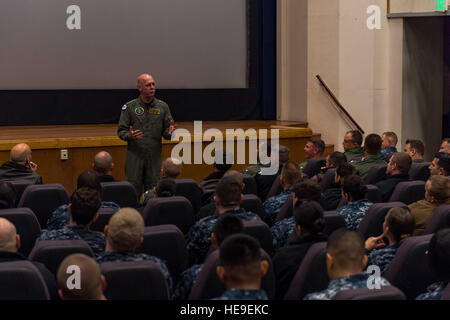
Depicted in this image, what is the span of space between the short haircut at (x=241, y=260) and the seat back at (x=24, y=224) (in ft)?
5.30

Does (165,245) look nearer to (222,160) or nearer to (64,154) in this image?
(222,160)

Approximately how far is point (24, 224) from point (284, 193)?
1.72m

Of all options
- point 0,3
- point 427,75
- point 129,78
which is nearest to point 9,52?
point 0,3

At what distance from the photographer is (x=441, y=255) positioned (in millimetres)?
2869

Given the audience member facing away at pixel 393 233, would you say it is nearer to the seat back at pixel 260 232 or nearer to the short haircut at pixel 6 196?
the seat back at pixel 260 232

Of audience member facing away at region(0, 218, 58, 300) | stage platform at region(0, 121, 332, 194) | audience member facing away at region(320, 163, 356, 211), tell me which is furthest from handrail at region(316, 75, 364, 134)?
audience member facing away at region(0, 218, 58, 300)

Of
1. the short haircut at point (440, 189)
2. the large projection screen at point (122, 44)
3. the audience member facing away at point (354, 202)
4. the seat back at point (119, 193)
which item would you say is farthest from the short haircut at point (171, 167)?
the large projection screen at point (122, 44)

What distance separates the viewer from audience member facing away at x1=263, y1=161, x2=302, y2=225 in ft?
15.0

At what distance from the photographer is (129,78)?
368 inches

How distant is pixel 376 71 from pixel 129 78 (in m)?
3.28

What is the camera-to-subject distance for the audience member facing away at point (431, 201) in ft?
13.4

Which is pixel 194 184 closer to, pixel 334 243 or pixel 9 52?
pixel 334 243

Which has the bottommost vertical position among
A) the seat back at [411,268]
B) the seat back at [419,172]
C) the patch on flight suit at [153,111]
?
the seat back at [411,268]

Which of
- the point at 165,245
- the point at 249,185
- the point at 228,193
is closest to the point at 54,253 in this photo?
the point at 165,245
